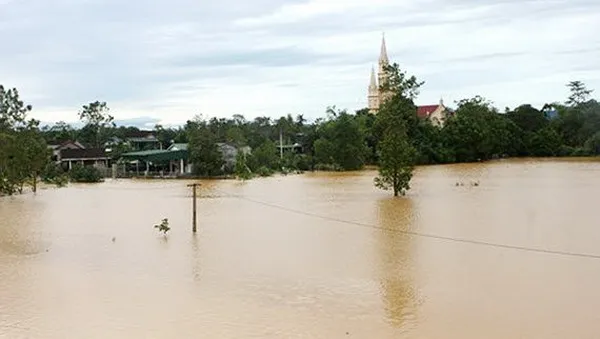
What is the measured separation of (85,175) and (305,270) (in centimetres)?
2631

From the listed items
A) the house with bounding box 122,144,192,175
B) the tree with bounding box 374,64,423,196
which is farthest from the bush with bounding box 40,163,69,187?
the tree with bounding box 374,64,423,196

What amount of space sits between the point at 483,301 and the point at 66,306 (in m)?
5.36

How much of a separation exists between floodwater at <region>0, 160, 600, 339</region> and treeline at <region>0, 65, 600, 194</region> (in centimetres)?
708

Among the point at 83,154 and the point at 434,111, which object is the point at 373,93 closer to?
the point at 434,111

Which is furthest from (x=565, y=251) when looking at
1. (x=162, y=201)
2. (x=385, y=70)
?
(x=385, y=70)

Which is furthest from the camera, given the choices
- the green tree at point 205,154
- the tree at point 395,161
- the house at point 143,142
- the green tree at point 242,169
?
the house at point 143,142

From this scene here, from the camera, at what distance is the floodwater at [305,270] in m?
8.27

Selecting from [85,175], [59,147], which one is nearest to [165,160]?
[85,175]

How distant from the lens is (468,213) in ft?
60.0

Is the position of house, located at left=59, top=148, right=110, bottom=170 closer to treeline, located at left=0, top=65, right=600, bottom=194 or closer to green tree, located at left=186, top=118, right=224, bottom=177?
treeline, located at left=0, top=65, right=600, bottom=194

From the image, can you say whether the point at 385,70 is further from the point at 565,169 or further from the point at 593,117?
the point at 593,117

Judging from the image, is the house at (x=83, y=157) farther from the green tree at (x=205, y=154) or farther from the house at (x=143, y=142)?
the green tree at (x=205, y=154)


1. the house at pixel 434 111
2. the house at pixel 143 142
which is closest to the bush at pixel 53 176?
the house at pixel 143 142

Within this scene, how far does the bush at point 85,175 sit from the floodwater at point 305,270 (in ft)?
44.0
